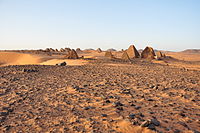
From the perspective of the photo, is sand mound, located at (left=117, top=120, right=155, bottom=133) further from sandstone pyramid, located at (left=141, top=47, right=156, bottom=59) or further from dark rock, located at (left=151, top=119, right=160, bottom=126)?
sandstone pyramid, located at (left=141, top=47, right=156, bottom=59)

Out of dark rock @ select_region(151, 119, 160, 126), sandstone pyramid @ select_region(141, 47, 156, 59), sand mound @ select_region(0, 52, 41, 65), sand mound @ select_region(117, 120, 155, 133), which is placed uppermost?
sandstone pyramid @ select_region(141, 47, 156, 59)

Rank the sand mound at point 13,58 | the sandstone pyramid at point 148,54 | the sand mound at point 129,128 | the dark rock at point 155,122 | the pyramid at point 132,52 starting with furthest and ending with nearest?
the sand mound at point 13,58 → the sandstone pyramid at point 148,54 → the pyramid at point 132,52 → the dark rock at point 155,122 → the sand mound at point 129,128

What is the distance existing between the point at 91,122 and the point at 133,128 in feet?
2.11

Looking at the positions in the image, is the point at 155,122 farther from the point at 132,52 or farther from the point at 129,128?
the point at 132,52

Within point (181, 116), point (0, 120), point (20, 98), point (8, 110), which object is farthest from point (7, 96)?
point (181, 116)

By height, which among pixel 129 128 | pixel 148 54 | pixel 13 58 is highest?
pixel 148 54

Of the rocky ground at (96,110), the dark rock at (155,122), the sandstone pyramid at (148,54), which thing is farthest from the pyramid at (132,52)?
the dark rock at (155,122)

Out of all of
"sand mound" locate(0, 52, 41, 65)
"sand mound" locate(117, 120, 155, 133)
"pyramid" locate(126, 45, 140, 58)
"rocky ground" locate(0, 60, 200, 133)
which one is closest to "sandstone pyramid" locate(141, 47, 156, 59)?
"pyramid" locate(126, 45, 140, 58)

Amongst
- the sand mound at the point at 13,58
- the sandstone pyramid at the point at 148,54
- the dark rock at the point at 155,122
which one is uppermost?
the sandstone pyramid at the point at 148,54

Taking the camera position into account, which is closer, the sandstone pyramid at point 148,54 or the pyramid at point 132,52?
the pyramid at point 132,52

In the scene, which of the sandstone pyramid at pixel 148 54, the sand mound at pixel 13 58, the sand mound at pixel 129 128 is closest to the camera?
the sand mound at pixel 129 128

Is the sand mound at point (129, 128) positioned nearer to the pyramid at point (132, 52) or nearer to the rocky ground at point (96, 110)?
the rocky ground at point (96, 110)

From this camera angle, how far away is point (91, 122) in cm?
292

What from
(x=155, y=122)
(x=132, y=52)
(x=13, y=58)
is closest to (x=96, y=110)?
(x=155, y=122)
